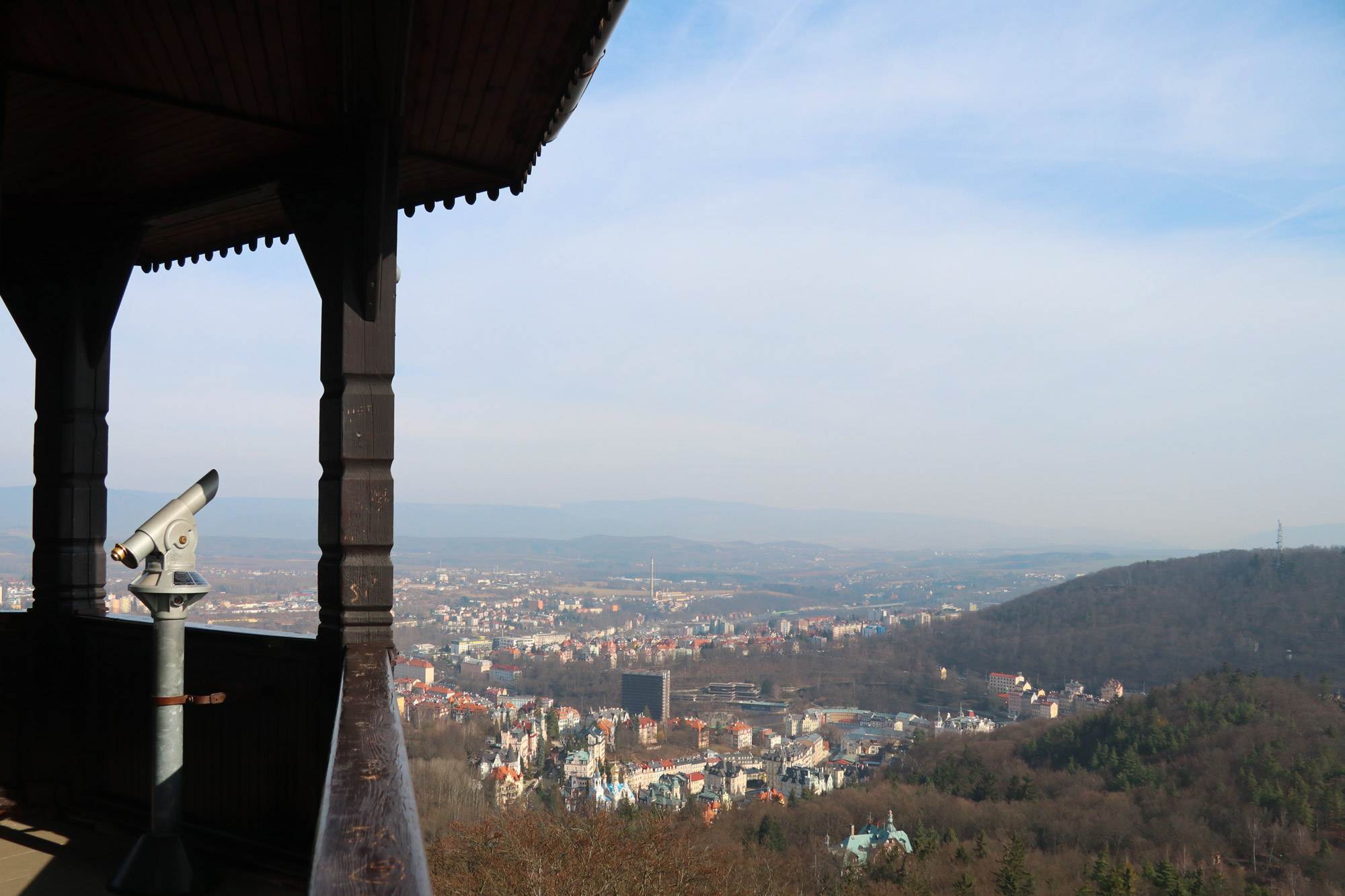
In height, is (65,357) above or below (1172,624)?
above

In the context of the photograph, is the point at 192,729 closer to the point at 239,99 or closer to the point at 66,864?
the point at 66,864

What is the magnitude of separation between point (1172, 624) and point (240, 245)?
241ft

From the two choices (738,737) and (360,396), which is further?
(738,737)

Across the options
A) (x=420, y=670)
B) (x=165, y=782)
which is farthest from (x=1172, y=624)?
(x=165, y=782)

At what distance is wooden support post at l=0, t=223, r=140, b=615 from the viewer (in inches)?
129

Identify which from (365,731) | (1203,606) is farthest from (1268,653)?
(365,731)

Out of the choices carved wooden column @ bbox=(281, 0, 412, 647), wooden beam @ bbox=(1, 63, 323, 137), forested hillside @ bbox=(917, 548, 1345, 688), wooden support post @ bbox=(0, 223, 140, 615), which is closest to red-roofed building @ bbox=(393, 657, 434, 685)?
forested hillside @ bbox=(917, 548, 1345, 688)

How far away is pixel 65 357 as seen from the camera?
10.8 feet

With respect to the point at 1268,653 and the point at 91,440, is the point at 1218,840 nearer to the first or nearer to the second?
the point at 1268,653

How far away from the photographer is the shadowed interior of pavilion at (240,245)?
2064mm

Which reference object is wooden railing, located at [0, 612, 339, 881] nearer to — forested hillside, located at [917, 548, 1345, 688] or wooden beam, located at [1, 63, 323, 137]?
wooden beam, located at [1, 63, 323, 137]

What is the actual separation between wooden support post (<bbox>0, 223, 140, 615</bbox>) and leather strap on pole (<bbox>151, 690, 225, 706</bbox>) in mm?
1118

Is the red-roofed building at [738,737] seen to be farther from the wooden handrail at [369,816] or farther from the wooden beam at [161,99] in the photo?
the wooden handrail at [369,816]

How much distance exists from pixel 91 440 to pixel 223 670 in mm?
1153
